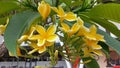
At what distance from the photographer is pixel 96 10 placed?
63 cm

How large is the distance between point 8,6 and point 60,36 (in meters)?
0.14

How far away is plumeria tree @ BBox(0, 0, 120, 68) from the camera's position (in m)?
0.55

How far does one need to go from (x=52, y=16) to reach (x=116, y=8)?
136mm

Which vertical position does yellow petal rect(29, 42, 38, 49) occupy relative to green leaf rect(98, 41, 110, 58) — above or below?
above

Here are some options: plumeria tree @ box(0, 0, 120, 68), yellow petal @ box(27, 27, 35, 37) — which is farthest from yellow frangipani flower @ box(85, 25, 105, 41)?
yellow petal @ box(27, 27, 35, 37)

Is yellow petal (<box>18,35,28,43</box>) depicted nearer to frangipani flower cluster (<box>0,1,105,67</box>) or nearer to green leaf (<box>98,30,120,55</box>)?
frangipani flower cluster (<box>0,1,105,67</box>)

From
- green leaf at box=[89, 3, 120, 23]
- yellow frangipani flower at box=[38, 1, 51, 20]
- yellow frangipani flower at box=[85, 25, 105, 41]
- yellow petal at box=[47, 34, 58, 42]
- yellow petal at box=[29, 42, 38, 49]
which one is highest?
yellow frangipani flower at box=[38, 1, 51, 20]

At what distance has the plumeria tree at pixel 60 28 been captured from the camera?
0.55m

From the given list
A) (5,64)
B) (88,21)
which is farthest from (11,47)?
(5,64)

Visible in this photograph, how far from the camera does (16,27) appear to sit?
0.57m

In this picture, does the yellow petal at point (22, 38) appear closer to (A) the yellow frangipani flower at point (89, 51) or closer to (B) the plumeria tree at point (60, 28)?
(B) the plumeria tree at point (60, 28)

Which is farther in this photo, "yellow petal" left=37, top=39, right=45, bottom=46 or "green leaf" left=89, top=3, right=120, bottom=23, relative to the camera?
"green leaf" left=89, top=3, right=120, bottom=23

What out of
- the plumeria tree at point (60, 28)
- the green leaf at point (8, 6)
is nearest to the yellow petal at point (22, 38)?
the plumeria tree at point (60, 28)

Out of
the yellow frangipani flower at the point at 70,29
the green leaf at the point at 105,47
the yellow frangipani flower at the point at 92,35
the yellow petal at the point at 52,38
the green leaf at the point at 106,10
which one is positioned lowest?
the green leaf at the point at 105,47
